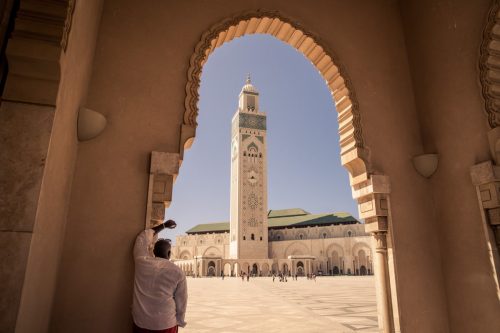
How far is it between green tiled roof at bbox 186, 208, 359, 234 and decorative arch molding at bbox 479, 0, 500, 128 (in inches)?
1500

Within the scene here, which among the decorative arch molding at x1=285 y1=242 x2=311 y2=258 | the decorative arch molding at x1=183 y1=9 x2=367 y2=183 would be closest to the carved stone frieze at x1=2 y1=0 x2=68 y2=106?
the decorative arch molding at x1=183 y1=9 x2=367 y2=183

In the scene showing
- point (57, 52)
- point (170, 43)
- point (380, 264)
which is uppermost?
point (170, 43)

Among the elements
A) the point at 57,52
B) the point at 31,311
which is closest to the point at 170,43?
the point at 57,52

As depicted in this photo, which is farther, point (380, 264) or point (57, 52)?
point (380, 264)

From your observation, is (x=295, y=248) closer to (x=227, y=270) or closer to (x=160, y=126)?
(x=227, y=270)

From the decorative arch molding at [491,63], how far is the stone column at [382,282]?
1301 millimetres

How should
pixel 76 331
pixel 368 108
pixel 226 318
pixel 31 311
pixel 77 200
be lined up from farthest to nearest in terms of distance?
pixel 226 318
pixel 368 108
pixel 77 200
pixel 76 331
pixel 31 311

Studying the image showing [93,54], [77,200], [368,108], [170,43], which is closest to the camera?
[77,200]

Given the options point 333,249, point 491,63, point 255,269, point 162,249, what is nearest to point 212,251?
point 255,269

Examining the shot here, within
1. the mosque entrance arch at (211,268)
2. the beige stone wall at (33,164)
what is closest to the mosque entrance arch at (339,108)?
the beige stone wall at (33,164)

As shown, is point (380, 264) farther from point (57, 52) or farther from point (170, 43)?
point (57, 52)

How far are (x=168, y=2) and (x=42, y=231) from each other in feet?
7.26

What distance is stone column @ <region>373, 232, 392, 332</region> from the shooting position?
2658 mm

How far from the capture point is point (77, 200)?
7.09 ft
